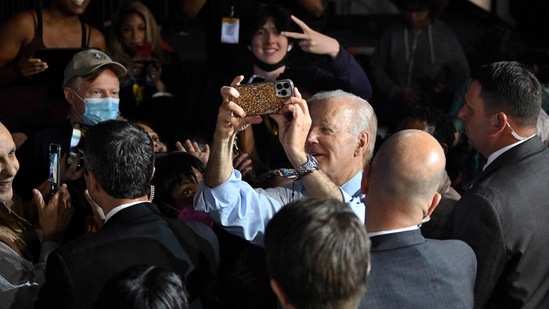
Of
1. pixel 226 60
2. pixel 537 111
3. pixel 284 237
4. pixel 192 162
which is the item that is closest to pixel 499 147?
pixel 537 111

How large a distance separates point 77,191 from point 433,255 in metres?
1.91

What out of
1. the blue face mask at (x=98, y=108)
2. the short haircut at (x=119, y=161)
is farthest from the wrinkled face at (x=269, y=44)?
the short haircut at (x=119, y=161)

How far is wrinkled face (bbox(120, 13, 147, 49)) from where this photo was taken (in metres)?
5.77

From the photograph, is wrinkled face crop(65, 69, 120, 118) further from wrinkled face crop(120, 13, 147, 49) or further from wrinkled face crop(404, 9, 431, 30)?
wrinkled face crop(404, 9, 431, 30)

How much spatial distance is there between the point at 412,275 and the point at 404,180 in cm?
29

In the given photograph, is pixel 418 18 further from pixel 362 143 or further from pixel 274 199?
pixel 274 199

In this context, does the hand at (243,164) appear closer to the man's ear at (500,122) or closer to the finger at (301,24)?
the finger at (301,24)

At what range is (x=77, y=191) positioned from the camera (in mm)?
4043

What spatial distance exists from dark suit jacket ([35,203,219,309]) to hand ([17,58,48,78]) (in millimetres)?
2262

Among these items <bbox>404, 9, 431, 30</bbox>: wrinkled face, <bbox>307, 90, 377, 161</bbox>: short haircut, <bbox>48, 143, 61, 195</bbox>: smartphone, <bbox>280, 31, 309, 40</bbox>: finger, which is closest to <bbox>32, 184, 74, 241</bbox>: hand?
<bbox>48, 143, 61, 195</bbox>: smartphone

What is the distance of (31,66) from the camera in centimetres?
501

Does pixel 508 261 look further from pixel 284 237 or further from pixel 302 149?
pixel 284 237

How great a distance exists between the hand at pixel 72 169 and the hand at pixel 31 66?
3.35 ft

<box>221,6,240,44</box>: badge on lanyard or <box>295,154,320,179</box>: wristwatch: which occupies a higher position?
<box>295,154,320,179</box>: wristwatch
